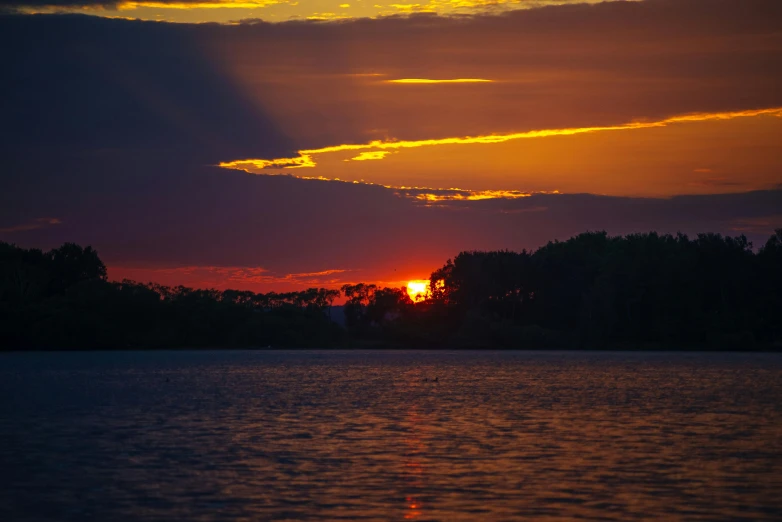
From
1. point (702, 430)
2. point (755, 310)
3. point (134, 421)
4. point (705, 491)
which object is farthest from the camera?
point (755, 310)

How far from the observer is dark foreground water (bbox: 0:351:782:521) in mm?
24953

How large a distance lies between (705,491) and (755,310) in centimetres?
17740

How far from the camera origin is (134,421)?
155ft

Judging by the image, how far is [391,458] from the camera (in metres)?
33.2

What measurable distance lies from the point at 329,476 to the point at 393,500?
4.15m

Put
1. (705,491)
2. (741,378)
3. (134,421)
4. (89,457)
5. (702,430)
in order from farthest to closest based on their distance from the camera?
(741,378)
(134,421)
(702,430)
(89,457)
(705,491)

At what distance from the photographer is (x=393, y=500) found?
2569cm

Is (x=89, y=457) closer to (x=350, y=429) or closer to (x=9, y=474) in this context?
(x=9, y=474)

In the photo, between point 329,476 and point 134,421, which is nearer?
point 329,476

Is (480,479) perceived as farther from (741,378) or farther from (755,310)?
(755,310)

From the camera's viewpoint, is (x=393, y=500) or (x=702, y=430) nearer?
(x=393, y=500)

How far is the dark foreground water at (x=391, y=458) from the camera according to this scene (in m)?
25.0

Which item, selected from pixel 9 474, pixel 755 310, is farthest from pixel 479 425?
pixel 755 310

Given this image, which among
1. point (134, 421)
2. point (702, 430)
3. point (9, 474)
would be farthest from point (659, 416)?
point (9, 474)
